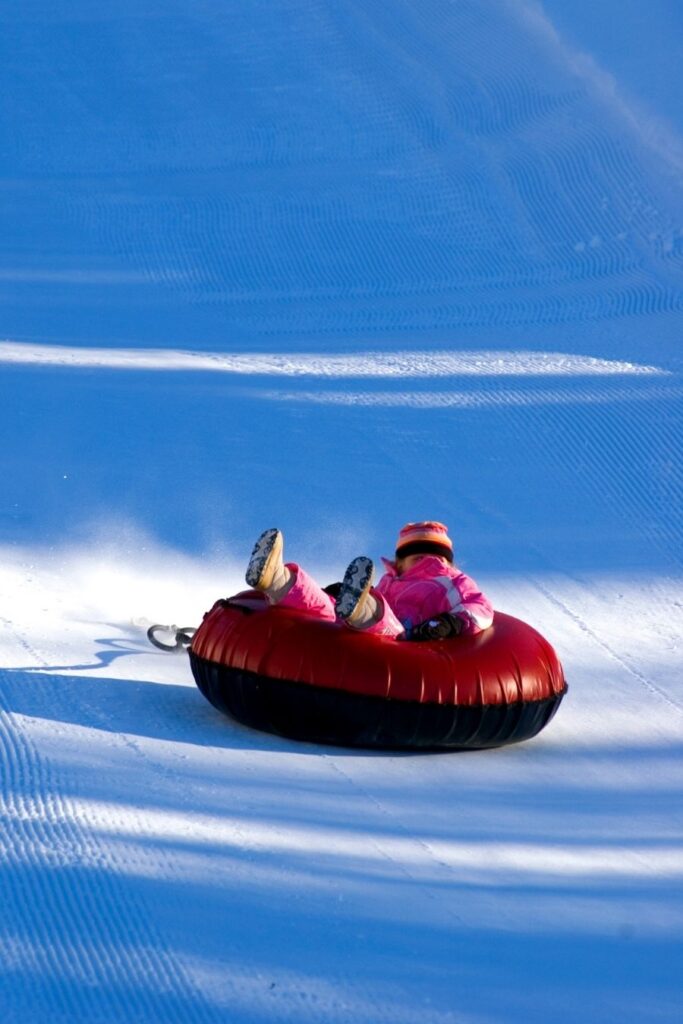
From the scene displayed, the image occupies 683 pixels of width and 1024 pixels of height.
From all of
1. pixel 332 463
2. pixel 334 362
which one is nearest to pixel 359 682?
pixel 332 463

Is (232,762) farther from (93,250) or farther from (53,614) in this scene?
(93,250)

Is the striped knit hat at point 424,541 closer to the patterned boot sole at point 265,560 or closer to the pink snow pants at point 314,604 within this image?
the pink snow pants at point 314,604

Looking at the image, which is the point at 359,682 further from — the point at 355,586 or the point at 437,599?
the point at 437,599

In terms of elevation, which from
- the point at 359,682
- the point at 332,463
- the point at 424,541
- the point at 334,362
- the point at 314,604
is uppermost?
the point at 334,362

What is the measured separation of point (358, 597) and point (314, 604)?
0.32 m

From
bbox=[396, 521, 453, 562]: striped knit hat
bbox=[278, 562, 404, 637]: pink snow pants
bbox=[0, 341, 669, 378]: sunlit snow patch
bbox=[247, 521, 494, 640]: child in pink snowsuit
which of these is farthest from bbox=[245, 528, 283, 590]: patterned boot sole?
bbox=[0, 341, 669, 378]: sunlit snow patch

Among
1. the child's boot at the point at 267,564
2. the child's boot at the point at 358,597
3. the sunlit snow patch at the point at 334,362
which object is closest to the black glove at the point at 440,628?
the child's boot at the point at 358,597

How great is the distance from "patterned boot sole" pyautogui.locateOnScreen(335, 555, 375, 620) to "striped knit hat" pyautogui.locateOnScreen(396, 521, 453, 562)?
1.85 ft

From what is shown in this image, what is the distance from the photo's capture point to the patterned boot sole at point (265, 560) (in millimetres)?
3625

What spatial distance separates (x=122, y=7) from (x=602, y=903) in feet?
37.5

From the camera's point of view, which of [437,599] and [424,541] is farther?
[424,541]

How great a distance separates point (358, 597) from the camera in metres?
3.52

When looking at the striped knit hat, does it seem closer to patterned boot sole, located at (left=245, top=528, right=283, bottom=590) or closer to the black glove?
the black glove

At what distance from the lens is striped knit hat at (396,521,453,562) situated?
4.08m
